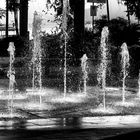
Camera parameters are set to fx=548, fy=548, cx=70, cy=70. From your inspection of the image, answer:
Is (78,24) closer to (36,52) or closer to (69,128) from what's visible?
(36,52)

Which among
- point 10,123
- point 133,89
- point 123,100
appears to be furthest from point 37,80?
point 10,123

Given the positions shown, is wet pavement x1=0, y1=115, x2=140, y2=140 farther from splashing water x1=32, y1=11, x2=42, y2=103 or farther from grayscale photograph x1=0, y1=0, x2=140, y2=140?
splashing water x1=32, y1=11, x2=42, y2=103

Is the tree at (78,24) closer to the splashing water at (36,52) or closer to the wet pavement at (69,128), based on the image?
the splashing water at (36,52)

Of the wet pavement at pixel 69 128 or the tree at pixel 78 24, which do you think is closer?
the wet pavement at pixel 69 128

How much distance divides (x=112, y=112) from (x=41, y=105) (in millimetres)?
1645

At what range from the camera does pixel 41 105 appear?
1098cm

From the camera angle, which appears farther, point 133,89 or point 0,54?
point 0,54

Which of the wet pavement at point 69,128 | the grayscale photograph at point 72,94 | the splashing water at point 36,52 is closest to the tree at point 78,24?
the grayscale photograph at point 72,94

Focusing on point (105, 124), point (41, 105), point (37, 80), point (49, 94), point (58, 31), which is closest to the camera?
point (105, 124)

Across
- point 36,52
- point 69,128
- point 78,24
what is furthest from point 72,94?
point 78,24

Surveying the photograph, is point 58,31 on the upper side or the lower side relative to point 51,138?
upper

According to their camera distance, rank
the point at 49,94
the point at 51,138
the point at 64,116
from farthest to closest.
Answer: the point at 49,94
the point at 64,116
the point at 51,138

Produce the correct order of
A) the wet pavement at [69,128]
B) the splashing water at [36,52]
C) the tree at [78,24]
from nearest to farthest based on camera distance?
1. the wet pavement at [69,128]
2. the splashing water at [36,52]
3. the tree at [78,24]

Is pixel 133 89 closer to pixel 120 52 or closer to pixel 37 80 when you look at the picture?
pixel 37 80
